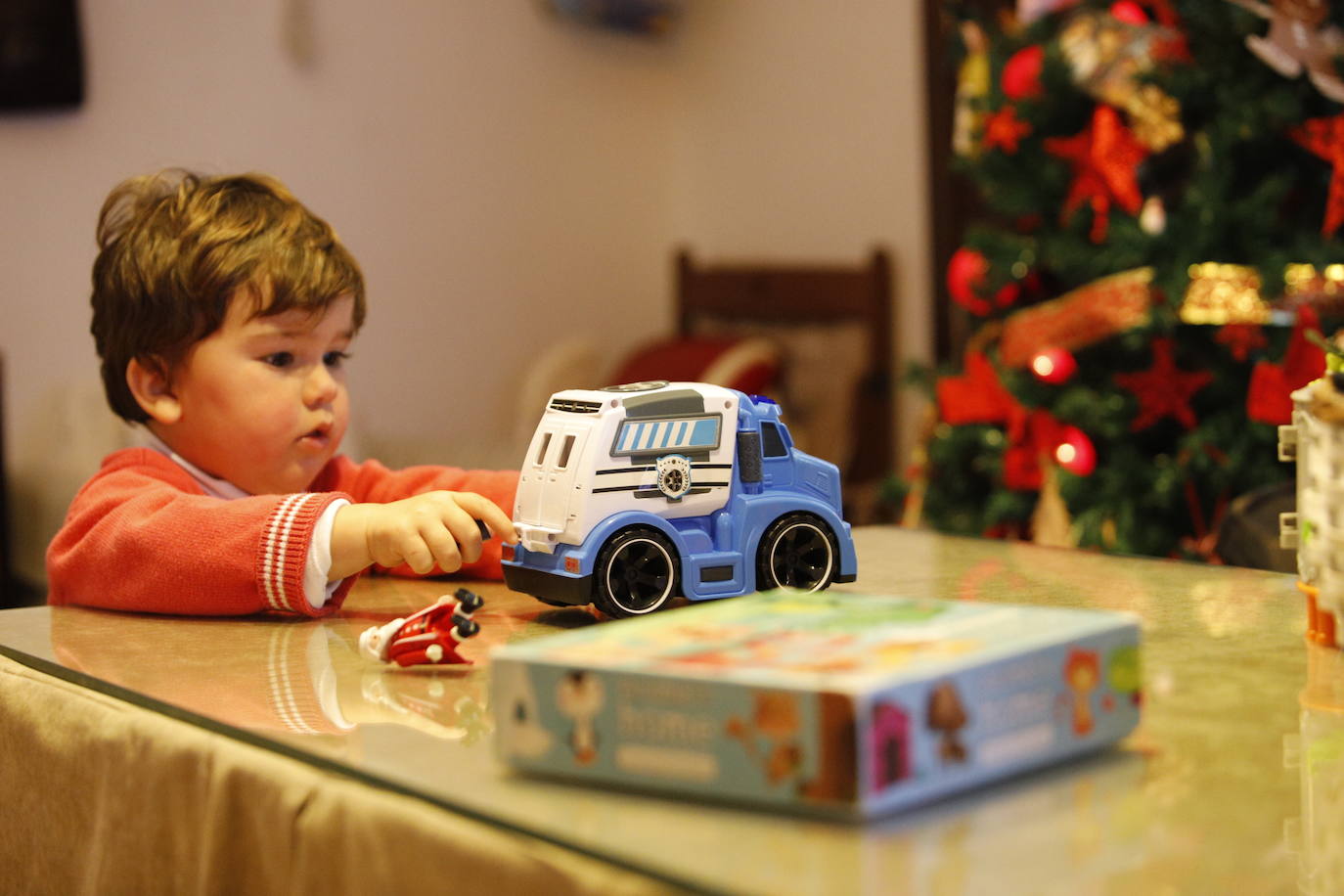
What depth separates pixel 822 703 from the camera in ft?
1.54

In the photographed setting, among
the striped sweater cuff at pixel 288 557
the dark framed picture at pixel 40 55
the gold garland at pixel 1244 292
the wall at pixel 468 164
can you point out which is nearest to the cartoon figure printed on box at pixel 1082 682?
the striped sweater cuff at pixel 288 557

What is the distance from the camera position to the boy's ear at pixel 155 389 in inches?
41.9

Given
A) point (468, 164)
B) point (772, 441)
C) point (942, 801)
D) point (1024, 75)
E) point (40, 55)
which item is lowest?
point (942, 801)

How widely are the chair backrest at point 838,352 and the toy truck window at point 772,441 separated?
274cm

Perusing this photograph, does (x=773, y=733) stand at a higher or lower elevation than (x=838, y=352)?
lower

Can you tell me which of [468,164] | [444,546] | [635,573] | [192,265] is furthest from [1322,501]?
[468,164]

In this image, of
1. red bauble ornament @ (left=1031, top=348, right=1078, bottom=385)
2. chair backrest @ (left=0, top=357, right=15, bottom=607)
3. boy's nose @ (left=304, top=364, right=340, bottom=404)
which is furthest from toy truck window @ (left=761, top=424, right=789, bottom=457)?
chair backrest @ (left=0, top=357, right=15, bottom=607)

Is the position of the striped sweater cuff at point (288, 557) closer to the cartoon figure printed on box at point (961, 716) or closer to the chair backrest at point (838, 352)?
the cartoon figure printed on box at point (961, 716)

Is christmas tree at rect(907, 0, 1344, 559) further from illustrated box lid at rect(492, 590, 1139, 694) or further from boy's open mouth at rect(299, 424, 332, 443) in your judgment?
illustrated box lid at rect(492, 590, 1139, 694)

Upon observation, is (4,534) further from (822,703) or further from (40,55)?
(822,703)

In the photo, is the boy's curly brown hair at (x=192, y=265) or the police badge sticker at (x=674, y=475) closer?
the police badge sticker at (x=674, y=475)

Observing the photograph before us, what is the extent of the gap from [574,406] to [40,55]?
9.31 ft

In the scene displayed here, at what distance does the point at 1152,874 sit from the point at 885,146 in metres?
3.37

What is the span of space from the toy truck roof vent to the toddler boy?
0.07 metres
